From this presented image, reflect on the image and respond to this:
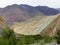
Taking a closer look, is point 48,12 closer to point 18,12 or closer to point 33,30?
point 18,12

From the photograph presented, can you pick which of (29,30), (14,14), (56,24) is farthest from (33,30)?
(14,14)

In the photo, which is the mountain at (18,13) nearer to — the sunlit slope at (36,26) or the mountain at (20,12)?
the mountain at (20,12)

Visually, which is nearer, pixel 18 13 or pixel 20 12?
pixel 18 13

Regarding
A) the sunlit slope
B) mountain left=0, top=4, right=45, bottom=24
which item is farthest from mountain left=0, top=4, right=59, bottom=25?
the sunlit slope

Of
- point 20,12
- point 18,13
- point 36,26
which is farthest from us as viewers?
point 20,12

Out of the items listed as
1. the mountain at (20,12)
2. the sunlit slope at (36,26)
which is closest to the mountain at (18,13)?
the mountain at (20,12)

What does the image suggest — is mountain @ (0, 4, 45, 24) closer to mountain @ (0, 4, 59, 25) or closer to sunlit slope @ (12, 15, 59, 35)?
mountain @ (0, 4, 59, 25)

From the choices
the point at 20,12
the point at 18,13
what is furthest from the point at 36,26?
the point at 20,12

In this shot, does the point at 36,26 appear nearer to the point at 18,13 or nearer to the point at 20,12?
the point at 18,13
